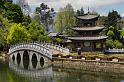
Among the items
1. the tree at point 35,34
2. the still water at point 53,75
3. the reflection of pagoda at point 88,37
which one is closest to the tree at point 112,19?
the tree at point 35,34

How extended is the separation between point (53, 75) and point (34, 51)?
15.7m

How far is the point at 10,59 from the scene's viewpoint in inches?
2751

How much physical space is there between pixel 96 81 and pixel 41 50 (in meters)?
→ 20.5

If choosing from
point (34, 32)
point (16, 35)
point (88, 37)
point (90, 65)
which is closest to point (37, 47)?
point (88, 37)

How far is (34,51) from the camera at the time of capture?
204 ft

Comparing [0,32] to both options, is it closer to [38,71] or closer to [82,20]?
[82,20]

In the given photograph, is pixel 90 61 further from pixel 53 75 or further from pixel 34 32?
pixel 34 32

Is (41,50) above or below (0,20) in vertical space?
below

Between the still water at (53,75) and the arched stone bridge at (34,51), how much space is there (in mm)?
3893

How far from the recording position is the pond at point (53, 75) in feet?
143

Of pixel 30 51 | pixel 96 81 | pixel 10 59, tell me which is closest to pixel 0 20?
pixel 10 59

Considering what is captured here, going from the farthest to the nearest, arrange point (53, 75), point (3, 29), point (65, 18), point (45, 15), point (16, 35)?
point (45, 15) < point (65, 18) < point (3, 29) < point (16, 35) < point (53, 75)

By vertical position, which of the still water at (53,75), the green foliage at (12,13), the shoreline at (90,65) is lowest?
the still water at (53,75)

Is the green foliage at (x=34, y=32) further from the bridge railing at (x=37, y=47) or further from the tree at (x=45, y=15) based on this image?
Answer: the tree at (x=45, y=15)
